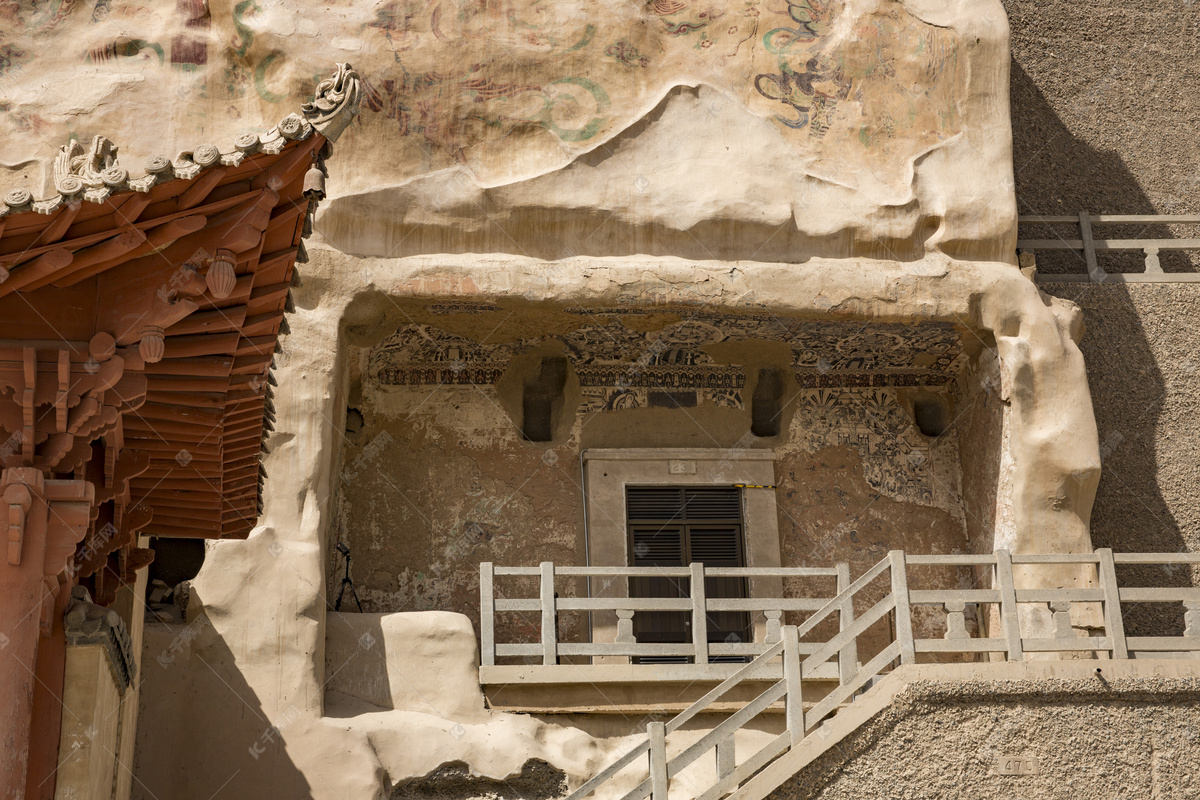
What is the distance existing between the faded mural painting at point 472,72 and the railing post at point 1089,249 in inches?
77.0

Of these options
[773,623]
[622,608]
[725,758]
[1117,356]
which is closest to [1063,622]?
[773,623]

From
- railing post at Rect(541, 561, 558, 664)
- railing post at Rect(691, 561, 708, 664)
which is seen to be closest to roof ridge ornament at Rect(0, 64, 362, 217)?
railing post at Rect(541, 561, 558, 664)

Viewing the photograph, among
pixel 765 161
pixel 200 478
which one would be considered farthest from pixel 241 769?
pixel 765 161

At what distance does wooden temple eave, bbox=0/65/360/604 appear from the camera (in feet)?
17.6

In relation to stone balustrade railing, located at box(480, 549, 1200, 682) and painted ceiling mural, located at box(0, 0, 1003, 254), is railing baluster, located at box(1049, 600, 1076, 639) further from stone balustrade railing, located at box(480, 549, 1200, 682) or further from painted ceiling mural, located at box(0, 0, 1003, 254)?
painted ceiling mural, located at box(0, 0, 1003, 254)

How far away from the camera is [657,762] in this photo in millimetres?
7781

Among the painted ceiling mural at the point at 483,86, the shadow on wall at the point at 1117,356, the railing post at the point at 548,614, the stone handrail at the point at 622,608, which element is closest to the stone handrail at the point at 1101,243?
the shadow on wall at the point at 1117,356

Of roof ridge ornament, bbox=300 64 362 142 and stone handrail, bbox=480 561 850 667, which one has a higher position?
roof ridge ornament, bbox=300 64 362 142

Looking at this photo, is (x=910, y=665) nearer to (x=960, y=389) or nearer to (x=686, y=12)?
(x=960, y=389)

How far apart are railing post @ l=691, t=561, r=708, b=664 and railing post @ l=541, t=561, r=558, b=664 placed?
1000 millimetres

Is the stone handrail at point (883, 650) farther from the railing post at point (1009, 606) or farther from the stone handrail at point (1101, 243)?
the stone handrail at point (1101, 243)

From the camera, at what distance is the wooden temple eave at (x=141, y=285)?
5355 millimetres

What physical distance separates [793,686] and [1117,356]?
580 cm

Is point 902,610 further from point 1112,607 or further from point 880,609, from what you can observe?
point 1112,607
